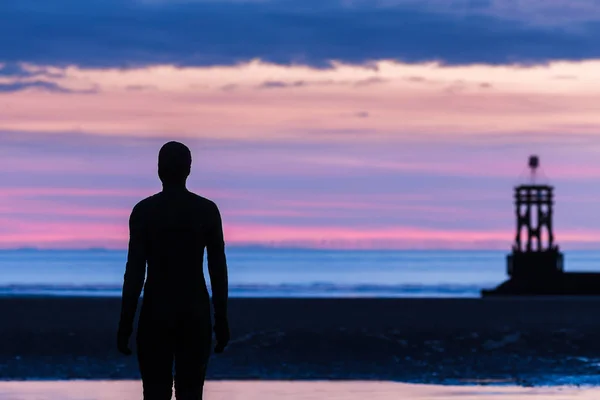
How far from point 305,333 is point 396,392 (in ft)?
30.4

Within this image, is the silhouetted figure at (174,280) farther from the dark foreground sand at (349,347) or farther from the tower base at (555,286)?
the tower base at (555,286)

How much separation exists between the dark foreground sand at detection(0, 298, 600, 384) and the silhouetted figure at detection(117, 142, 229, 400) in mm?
11483

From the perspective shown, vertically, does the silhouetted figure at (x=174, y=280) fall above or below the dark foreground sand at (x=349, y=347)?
above

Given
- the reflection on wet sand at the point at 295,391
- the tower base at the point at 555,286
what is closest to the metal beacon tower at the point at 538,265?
the tower base at the point at 555,286

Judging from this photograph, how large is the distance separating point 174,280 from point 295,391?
9107mm

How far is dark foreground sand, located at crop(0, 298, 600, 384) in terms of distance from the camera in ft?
74.8

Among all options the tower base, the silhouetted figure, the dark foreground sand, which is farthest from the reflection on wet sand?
the tower base

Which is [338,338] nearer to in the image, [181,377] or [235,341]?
[235,341]

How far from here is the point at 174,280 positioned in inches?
394

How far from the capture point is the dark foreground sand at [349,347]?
898 inches

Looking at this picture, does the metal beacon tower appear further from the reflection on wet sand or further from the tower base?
the reflection on wet sand

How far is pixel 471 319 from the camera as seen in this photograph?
34.5 meters

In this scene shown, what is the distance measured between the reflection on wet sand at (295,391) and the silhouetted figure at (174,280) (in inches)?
298

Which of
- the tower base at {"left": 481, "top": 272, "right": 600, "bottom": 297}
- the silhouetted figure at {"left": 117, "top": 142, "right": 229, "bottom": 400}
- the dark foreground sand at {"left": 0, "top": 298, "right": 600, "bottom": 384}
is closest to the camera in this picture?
the silhouetted figure at {"left": 117, "top": 142, "right": 229, "bottom": 400}
